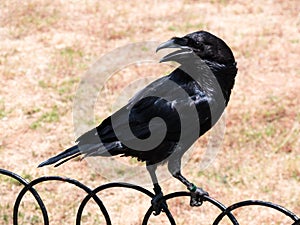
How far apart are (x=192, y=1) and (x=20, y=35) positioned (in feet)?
8.80

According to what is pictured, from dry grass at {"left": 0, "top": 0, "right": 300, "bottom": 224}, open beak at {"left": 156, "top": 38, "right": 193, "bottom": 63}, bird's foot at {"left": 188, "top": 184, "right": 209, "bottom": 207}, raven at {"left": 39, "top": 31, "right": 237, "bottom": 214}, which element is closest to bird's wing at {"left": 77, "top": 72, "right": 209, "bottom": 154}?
raven at {"left": 39, "top": 31, "right": 237, "bottom": 214}

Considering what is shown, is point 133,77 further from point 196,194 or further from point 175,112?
point 196,194

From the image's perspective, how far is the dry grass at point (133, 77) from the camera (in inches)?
175

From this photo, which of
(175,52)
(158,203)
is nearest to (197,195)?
(158,203)

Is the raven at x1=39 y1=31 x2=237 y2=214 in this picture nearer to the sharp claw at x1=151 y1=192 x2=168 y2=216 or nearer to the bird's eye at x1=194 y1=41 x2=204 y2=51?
the bird's eye at x1=194 y1=41 x2=204 y2=51

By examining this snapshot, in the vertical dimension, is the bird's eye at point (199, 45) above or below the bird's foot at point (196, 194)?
above

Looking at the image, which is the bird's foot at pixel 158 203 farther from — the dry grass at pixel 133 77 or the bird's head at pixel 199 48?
the dry grass at pixel 133 77

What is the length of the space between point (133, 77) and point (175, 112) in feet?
12.6

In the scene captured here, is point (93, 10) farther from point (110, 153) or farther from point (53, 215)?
point (110, 153)

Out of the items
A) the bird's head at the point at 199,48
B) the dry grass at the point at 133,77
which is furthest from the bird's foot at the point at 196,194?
the dry grass at the point at 133,77

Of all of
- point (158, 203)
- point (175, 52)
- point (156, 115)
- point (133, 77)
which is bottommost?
point (133, 77)

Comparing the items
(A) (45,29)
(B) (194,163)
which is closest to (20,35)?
(A) (45,29)

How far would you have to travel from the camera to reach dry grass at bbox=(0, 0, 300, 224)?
4.43m

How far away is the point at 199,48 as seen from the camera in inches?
96.5
